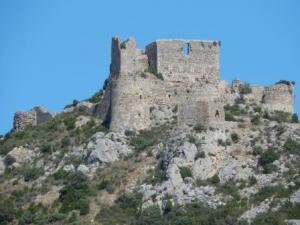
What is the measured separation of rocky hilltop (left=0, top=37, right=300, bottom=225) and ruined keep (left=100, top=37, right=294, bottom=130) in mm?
49

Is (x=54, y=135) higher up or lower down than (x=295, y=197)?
higher up

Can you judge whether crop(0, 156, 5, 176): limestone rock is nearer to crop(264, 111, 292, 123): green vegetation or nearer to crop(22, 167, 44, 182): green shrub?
crop(22, 167, 44, 182): green shrub

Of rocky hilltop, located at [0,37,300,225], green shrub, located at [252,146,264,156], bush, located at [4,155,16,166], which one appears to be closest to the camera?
rocky hilltop, located at [0,37,300,225]

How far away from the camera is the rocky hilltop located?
8469 cm

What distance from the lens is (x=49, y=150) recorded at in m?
93.3

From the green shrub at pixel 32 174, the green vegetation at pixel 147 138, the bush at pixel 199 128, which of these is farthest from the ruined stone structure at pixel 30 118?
the bush at pixel 199 128

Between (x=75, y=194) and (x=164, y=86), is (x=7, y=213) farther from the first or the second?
(x=164, y=86)

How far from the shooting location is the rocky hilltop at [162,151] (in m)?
84.7

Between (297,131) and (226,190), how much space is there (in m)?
5.72

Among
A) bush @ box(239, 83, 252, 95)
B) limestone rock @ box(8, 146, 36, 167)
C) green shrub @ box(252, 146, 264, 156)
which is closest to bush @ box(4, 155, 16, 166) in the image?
limestone rock @ box(8, 146, 36, 167)

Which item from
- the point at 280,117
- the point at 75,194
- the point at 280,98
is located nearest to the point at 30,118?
the point at 75,194

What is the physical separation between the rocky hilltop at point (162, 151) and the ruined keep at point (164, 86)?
1.9 inches

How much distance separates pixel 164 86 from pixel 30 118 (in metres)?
9.35

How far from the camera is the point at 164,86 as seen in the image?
309 feet
